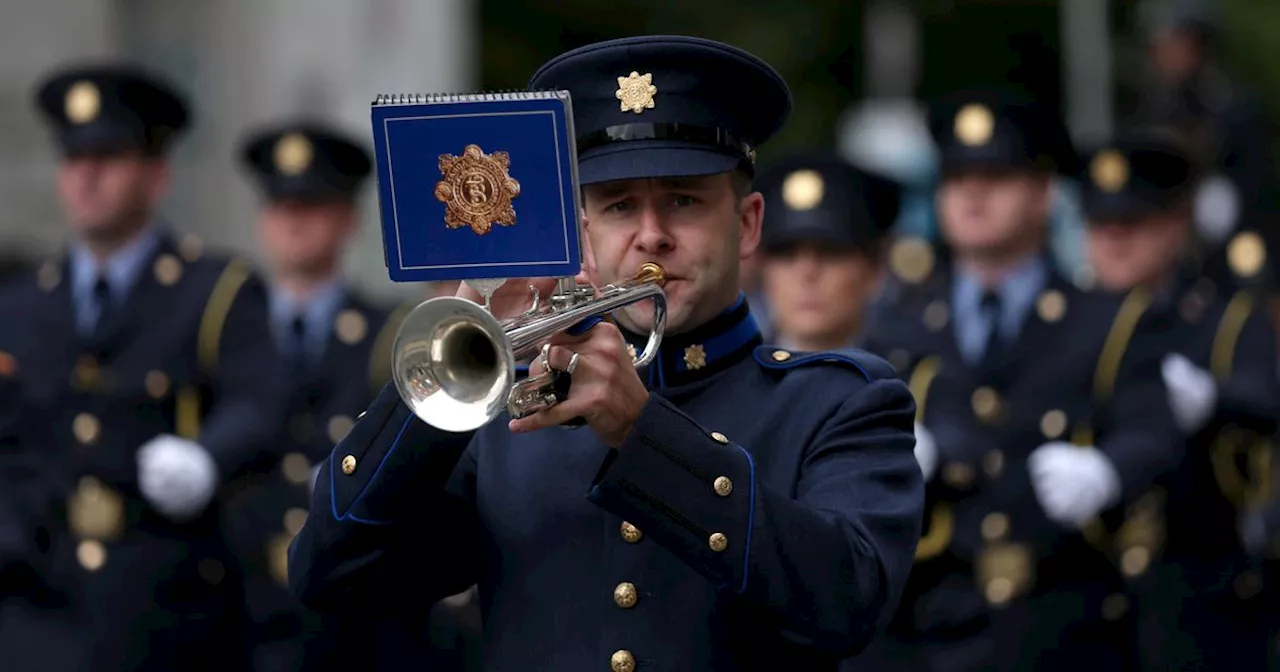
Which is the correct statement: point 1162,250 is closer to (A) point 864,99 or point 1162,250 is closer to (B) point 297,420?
(B) point 297,420

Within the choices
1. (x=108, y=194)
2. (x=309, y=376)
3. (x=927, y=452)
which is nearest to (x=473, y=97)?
(x=927, y=452)

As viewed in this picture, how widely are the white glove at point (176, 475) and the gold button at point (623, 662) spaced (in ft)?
13.5

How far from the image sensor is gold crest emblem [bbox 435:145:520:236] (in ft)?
12.7

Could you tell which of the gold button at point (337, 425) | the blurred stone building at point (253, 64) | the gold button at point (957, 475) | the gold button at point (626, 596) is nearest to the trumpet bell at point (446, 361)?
the gold button at point (626, 596)

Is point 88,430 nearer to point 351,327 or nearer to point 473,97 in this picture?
point 351,327

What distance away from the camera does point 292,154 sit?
10.4 metres

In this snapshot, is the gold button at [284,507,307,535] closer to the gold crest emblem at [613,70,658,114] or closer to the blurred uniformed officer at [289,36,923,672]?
the blurred uniformed officer at [289,36,923,672]

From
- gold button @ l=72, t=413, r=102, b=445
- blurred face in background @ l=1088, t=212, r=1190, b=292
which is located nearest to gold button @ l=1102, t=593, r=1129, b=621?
blurred face in background @ l=1088, t=212, r=1190, b=292

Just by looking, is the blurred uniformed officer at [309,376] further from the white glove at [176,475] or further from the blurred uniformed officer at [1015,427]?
the blurred uniformed officer at [1015,427]

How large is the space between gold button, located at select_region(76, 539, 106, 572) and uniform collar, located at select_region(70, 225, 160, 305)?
80 cm

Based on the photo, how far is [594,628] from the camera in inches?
167

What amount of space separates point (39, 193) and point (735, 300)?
481 inches

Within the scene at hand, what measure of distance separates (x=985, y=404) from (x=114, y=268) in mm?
2872

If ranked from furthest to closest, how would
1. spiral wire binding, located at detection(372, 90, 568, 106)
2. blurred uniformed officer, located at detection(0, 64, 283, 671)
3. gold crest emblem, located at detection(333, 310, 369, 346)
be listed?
gold crest emblem, located at detection(333, 310, 369, 346), blurred uniformed officer, located at detection(0, 64, 283, 671), spiral wire binding, located at detection(372, 90, 568, 106)
